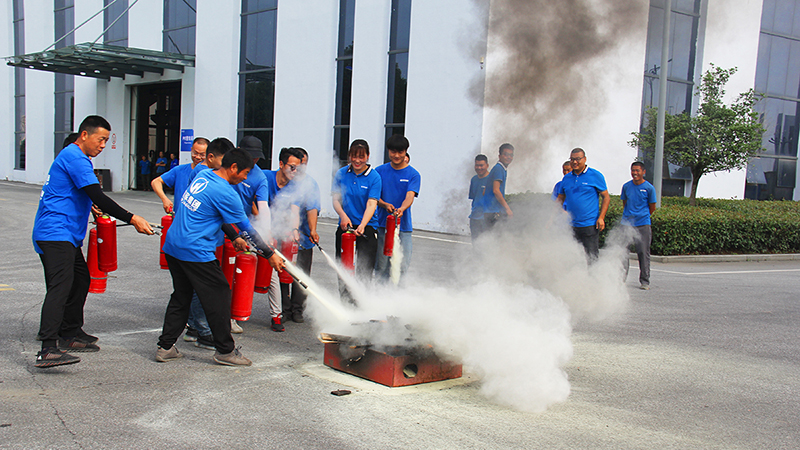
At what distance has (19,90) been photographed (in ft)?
112

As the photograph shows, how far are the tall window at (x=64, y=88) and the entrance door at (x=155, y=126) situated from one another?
4927 millimetres

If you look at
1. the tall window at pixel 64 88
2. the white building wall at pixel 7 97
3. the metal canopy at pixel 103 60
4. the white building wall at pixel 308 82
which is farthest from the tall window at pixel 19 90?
the white building wall at pixel 308 82

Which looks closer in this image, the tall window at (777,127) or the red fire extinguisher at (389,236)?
the red fire extinguisher at (389,236)

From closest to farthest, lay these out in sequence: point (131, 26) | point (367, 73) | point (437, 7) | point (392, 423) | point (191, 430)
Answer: point (191, 430) → point (392, 423) → point (437, 7) → point (367, 73) → point (131, 26)

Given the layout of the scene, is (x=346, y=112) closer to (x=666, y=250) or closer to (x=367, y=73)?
(x=367, y=73)

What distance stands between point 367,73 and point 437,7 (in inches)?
257

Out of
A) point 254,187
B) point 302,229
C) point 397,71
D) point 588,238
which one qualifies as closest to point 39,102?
point 397,71

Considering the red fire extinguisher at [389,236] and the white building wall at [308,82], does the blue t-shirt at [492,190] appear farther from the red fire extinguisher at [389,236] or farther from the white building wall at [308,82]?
the white building wall at [308,82]

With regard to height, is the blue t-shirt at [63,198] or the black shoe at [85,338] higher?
the blue t-shirt at [63,198]

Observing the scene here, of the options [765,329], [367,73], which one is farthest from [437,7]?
[765,329]

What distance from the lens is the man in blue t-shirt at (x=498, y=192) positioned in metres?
6.54

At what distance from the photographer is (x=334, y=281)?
849 cm

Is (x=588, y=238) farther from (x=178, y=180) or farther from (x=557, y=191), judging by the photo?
(x=178, y=180)

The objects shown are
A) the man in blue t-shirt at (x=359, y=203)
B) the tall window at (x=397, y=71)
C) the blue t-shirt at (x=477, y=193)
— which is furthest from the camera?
the tall window at (x=397, y=71)
